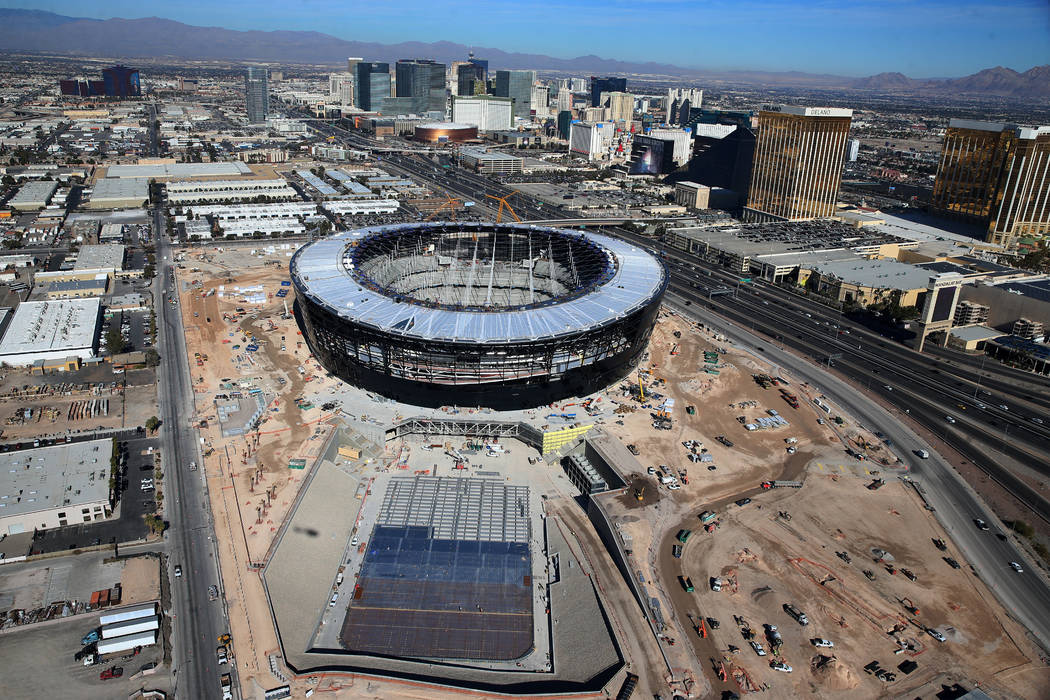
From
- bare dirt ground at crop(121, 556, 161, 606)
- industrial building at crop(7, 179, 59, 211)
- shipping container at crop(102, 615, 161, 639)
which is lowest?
bare dirt ground at crop(121, 556, 161, 606)

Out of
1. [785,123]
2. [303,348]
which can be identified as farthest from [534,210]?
[303,348]

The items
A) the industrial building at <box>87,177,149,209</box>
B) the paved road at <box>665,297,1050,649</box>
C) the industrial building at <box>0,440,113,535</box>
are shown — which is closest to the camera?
the paved road at <box>665,297,1050,649</box>

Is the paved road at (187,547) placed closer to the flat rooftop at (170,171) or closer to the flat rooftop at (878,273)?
the flat rooftop at (878,273)

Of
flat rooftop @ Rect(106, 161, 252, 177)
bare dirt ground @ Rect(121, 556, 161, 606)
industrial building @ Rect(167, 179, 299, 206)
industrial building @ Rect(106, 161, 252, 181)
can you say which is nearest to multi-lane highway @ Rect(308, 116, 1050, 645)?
bare dirt ground @ Rect(121, 556, 161, 606)

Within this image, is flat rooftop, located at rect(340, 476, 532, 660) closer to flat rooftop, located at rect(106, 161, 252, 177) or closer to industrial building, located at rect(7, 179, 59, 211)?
industrial building, located at rect(7, 179, 59, 211)

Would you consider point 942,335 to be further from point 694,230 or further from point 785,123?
point 785,123

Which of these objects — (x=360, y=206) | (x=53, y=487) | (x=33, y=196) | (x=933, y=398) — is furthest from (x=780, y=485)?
(x=33, y=196)

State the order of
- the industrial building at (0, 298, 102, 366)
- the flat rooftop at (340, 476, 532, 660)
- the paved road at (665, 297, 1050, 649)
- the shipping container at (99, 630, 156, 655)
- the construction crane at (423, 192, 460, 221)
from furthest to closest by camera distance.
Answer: the construction crane at (423, 192, 460, 221)
the industrial building at (0, 298, 102, 366)
the paved road at (665, 297, 1050, 649)
the flat rooftop at (340, 476, 532, 660)
the shipping container at (99, 630, 156, 655)
